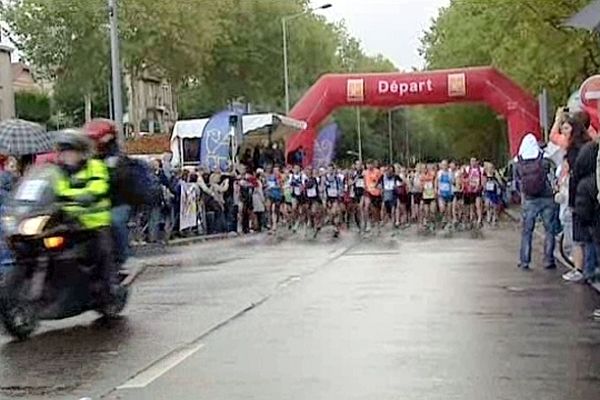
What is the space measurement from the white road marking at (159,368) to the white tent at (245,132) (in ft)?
109

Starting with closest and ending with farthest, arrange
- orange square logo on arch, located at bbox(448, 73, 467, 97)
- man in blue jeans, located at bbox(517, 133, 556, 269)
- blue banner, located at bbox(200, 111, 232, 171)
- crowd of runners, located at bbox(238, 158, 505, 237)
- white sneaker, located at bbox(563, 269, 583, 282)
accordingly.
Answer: white sneaker, located at bbox(563, 269, 583, 282)
man in blue jeans, located at bbox(517, 133, 556, 269)
crowd of runners, located at bbox(238, 158, 505, 237)
blue banner, located at bbox(200, 111, 232, 171)
orange square logo on arch, located at bbox(448, 73, 467, 97)

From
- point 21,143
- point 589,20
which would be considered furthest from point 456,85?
point 589,20

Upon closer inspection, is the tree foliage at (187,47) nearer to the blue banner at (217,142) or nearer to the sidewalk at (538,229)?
→ the blue banner at (217,142)

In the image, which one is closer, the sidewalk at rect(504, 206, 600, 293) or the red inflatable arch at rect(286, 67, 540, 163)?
the sidewalk at rect(504, 206, 600, 293)

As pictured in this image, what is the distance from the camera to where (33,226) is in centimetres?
1227

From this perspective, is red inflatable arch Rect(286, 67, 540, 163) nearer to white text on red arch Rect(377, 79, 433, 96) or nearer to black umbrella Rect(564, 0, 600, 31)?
white text on red arch Rect(377, 79, 433, 96)

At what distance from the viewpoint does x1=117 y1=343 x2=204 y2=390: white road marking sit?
966 centimetres

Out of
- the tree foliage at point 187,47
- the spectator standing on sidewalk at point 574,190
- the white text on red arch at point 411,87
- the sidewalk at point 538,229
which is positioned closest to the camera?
the spectator standing on sidewalk at point 574,190

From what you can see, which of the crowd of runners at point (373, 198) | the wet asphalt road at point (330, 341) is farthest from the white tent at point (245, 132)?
the wet asphalt road at point (330, 341)

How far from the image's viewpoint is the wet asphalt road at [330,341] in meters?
9.37

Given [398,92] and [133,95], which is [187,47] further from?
[398,92]

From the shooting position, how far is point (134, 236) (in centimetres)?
2962

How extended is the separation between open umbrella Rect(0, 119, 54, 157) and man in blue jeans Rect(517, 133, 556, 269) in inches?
310

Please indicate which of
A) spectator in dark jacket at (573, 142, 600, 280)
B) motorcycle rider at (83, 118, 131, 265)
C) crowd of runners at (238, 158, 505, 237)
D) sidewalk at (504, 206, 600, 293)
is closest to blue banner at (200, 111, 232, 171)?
crowd of runners at (238, 158, 505, 237)
